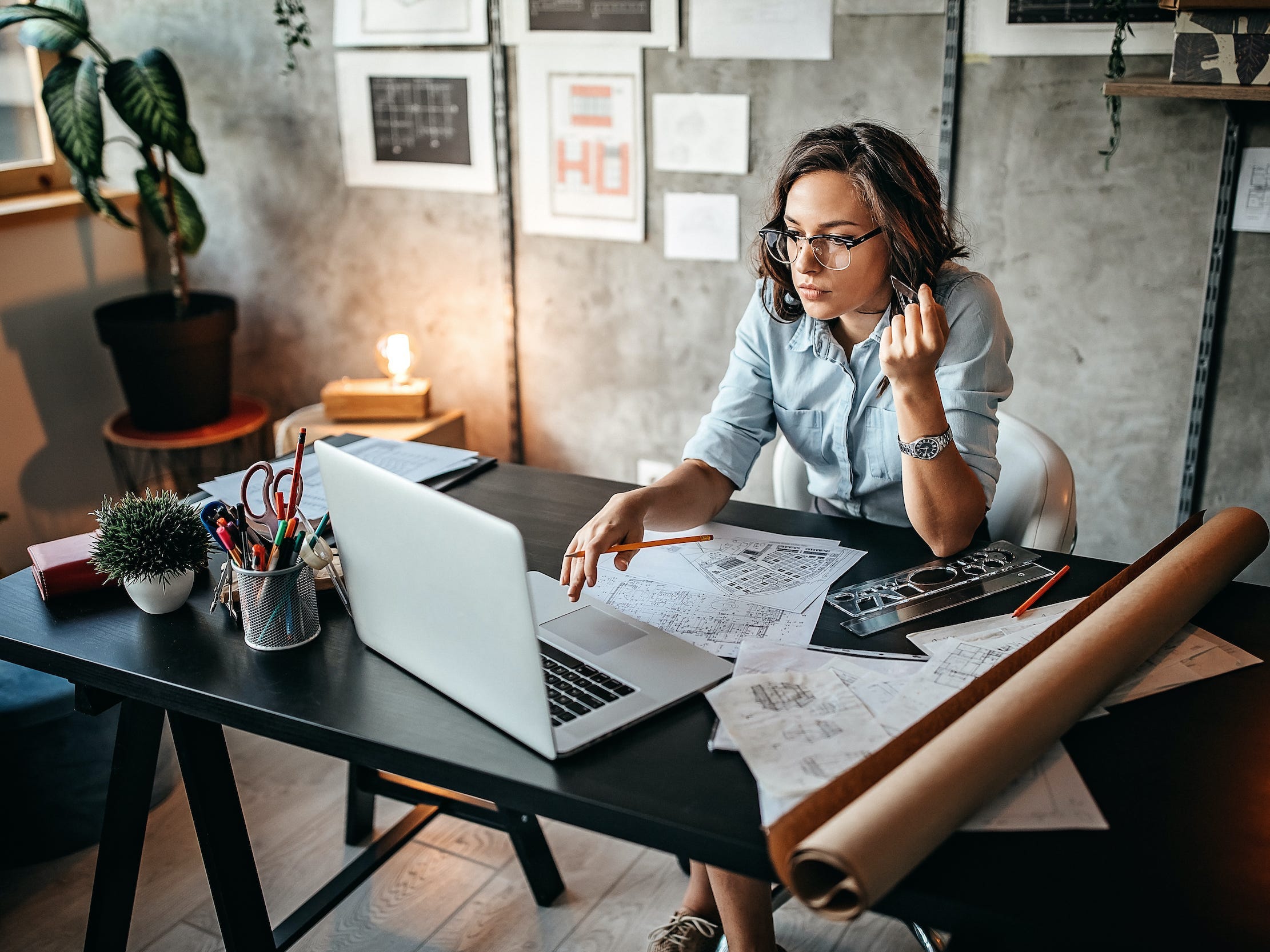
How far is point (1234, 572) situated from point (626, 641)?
2.53ft

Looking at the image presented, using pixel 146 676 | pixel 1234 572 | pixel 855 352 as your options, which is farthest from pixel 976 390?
pixel 146 676

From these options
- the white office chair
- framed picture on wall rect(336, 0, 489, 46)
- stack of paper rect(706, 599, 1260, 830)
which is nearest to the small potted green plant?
stack of paper rect(706, 599, 1260, 830)

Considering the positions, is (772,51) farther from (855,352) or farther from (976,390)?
(976,390)

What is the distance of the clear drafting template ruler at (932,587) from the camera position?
1360 mm

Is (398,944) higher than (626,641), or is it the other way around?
(626,641)

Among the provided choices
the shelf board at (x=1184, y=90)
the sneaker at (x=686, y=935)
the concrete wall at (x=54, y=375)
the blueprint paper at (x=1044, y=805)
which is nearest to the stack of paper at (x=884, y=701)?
the blueprint paper at (x=1044, y=805)

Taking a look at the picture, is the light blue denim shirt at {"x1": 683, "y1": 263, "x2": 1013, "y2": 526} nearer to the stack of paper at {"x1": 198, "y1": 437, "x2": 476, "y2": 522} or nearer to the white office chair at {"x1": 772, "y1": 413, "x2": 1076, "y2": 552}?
the white office chair at {"x1": 772, "y1": 413, "x2": 1076, "y2": 552}

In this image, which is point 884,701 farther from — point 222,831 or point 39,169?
point 39,169

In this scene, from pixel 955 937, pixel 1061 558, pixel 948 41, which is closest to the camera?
pixel 955 937

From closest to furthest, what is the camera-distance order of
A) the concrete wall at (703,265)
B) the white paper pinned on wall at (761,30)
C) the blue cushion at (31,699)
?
the blue cushion at (31,699) < the concrete wall at (703,265) < the white paper pinned on wall at (761,30)

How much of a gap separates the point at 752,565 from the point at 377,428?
5.85ft

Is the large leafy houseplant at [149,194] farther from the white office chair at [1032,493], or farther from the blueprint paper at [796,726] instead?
the blueprint paper at [796,726]

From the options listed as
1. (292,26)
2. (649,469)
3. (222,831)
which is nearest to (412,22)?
(292,26)

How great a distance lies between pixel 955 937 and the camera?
911 mm
